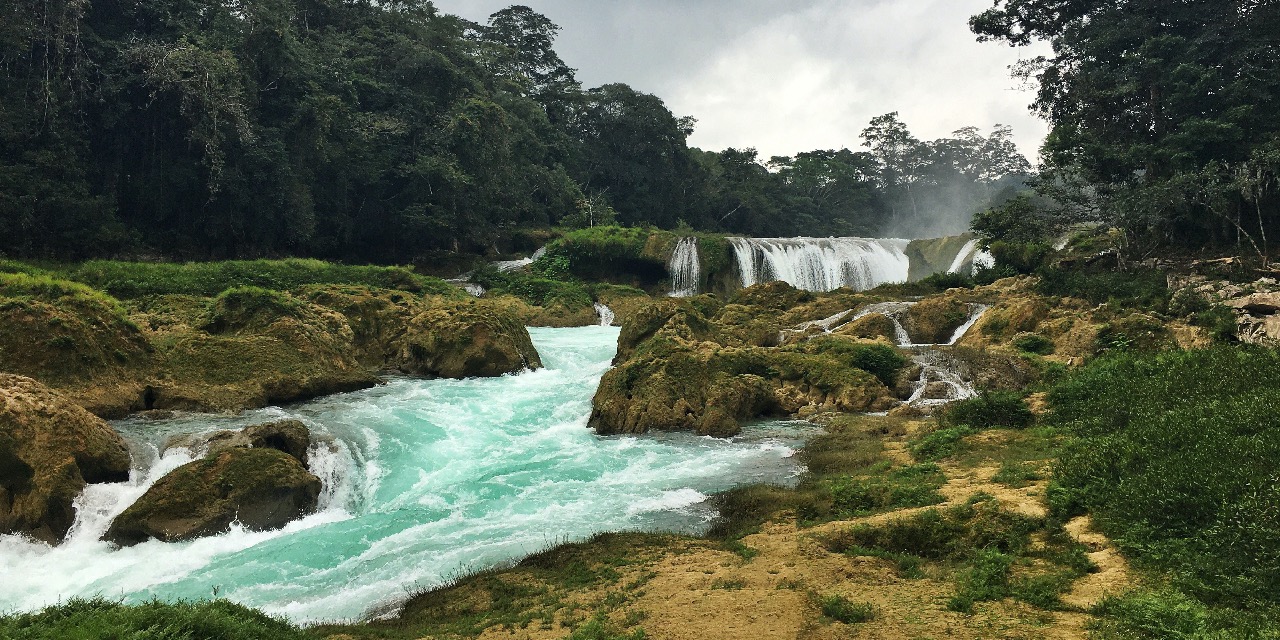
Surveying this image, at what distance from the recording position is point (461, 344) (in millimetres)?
17594

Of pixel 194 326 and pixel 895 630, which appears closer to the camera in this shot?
pixel 895 630

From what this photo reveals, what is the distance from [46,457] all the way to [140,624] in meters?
5.51

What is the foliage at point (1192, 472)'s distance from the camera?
452 cm

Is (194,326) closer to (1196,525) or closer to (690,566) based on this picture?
(690,566)

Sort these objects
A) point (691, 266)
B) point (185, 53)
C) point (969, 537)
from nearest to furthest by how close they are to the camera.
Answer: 1. point (969, 537)
2. point (185, 53)
3. point (691, 266)

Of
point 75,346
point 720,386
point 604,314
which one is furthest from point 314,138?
point 720,386

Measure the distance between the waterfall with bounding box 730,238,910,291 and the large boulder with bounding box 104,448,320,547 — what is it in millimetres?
28932

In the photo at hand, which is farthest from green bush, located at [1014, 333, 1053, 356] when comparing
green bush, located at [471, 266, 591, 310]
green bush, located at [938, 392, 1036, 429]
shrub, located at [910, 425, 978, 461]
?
green bush, located at [471, 266, 591, 310]

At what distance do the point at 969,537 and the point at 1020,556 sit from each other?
0.57 m

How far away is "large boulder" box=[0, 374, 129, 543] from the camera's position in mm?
7840

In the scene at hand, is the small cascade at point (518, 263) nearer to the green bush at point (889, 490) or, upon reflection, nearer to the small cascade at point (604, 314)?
the small cascade at point (604, 314)

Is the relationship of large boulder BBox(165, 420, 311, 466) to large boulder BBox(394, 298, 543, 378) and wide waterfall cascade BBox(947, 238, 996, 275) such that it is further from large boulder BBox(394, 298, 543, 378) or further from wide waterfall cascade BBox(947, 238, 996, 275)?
wide waterfall cascade BBox(947, 238, 996, 275)

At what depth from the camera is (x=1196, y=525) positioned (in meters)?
5.18

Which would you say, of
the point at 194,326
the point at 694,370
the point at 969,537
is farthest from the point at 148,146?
the point at 969,537
